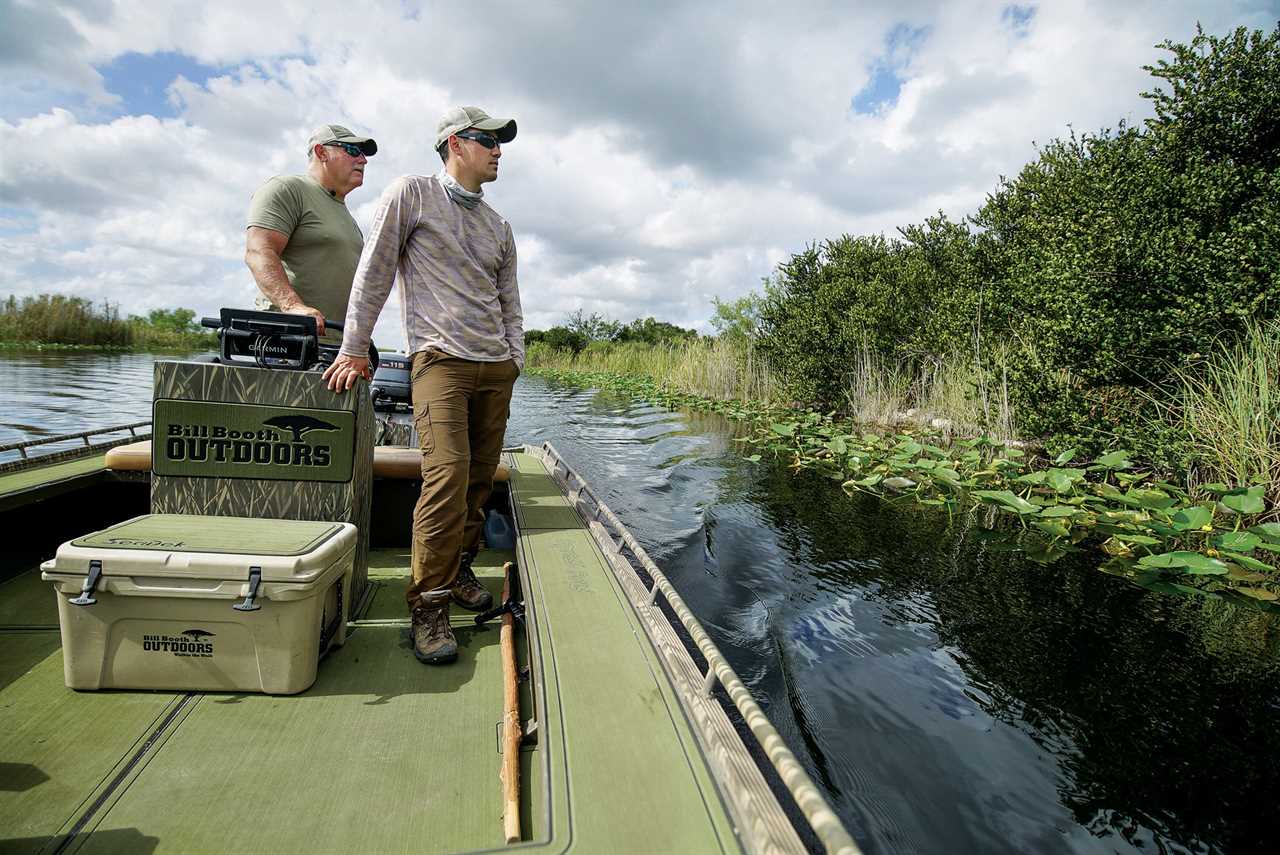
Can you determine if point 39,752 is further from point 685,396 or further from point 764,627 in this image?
point 685,396

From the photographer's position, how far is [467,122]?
5.77 feet

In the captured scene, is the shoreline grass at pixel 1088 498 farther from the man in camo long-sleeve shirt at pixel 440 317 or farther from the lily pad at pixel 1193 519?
the man in camo long-sleeve shirt at pixel 440 317

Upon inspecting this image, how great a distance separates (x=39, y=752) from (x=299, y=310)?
4.19ft

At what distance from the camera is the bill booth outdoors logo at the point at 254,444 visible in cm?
172

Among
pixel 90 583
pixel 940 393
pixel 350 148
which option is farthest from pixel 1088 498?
pixel 90 583

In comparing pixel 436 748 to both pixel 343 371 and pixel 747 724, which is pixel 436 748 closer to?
pixel 747 724

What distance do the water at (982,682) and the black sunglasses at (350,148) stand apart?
2471mm

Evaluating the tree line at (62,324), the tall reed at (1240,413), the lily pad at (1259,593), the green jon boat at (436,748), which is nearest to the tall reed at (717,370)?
the tall reed at (1240,413)

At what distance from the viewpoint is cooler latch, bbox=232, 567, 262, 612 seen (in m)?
1.32

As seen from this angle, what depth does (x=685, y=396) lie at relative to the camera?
1484 centimetres

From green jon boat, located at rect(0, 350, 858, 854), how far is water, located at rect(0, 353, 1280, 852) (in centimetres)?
39

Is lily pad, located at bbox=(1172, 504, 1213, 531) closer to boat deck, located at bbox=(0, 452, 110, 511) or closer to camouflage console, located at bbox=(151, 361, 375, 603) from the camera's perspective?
camouflage console, located at bbox=(151, 361, 375, 603)

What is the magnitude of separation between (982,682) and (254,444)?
2.68 metres

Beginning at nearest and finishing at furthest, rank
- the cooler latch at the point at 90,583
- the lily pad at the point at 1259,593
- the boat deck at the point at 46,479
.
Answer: the cooler latch at the point at 90,583, the boat deck at the point at 46,479, the lily pad at the point at 1259,593
